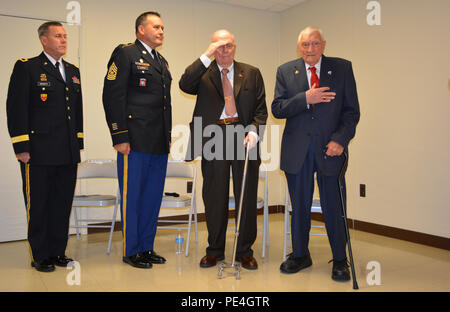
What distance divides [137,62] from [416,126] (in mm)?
2699

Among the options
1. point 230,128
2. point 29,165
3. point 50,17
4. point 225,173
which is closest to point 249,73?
point 230,128

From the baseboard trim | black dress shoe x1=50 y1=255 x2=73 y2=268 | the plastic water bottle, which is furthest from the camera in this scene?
the baseboard trim

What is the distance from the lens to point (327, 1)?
501 centimetres

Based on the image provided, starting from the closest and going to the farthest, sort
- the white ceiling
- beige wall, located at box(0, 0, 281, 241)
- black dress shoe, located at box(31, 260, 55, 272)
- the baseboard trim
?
black dress shoe, located at box(31, 260, 55, 272) < the baseboard trim < beige wall, located at box(0, 0, 281, 241) < the white ceiling

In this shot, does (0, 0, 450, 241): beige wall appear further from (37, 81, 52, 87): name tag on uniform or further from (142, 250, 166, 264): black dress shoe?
(142, 250, 166, 264): black dress shoe

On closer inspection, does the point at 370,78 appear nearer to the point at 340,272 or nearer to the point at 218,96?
the point at 218,96

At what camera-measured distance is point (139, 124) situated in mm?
3000

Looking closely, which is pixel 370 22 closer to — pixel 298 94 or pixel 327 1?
pixel 327 1

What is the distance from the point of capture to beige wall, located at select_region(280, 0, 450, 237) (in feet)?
12.3

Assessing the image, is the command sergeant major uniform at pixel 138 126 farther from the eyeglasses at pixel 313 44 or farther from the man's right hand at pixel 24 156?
the eyeglasses at pixel 313 44

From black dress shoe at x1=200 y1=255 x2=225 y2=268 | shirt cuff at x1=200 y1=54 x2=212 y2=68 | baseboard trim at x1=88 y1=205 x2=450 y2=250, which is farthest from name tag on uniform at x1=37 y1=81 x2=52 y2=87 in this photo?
baseboard trim at x1=88 y1=205 x2=450 y2=250

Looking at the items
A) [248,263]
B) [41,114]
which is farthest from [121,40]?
[248,263]

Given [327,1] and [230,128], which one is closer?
[230,128]

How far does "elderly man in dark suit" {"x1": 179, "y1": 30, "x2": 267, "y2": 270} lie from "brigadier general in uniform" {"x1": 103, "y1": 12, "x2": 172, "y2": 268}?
256 mm
